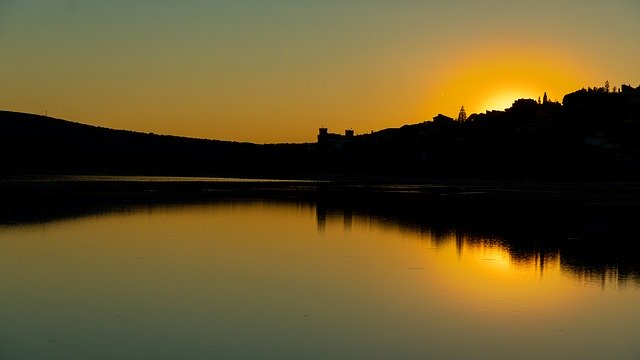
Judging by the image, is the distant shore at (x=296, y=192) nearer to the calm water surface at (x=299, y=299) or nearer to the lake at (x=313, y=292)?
the lake at (x=313, y=292)

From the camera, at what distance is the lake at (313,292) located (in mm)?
12445

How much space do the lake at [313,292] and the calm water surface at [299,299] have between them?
0.05m

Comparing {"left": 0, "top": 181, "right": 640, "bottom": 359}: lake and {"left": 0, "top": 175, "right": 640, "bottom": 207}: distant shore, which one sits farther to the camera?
{"left": 0, "top": 175, "right": 640, "bottom": 207}: distant shore

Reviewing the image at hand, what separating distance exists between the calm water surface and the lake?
49 millimetres

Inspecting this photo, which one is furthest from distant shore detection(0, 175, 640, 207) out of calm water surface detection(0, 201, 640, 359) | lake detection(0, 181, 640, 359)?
calm water surface detection(0, 201, 640, 359)

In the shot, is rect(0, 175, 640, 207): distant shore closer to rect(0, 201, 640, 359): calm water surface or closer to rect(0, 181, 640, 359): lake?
rect(0, 181, 640, 359): lake

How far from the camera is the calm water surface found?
40.5 ft

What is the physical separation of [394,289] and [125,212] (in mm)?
23065

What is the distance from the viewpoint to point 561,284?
728 inches

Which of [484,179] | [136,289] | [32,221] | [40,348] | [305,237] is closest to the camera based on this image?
[40,348]

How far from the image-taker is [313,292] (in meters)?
16.9

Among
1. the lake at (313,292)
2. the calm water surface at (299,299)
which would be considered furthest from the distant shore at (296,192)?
the calm water surface at (299,299)

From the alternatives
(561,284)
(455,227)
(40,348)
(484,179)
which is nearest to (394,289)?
(561,284)

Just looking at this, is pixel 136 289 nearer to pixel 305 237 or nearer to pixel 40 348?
pixel 40 348
